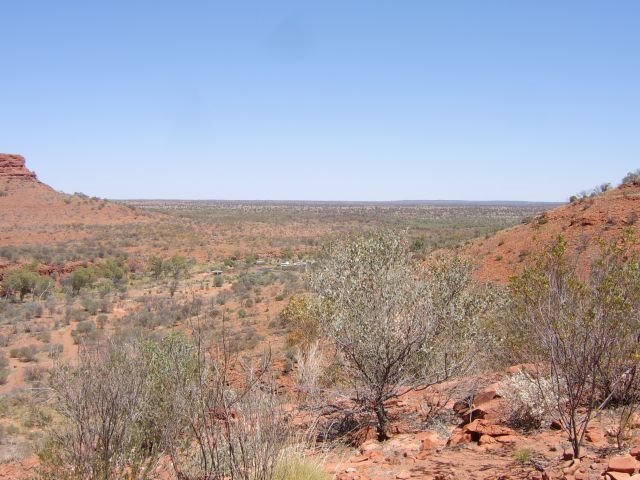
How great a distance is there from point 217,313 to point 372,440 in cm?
1532

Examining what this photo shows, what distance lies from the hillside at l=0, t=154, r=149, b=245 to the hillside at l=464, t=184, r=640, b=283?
38.6 metres

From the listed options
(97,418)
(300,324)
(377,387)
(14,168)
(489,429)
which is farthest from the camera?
(14,168)

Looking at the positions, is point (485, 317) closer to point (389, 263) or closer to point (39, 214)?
point (389, 263)

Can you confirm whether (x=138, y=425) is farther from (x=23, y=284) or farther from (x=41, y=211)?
(x=41, y=211)

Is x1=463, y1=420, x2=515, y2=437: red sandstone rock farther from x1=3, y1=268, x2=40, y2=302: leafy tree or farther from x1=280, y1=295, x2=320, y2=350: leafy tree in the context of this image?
x1=3, y1=268, x2=40, y2=302: leafy tree

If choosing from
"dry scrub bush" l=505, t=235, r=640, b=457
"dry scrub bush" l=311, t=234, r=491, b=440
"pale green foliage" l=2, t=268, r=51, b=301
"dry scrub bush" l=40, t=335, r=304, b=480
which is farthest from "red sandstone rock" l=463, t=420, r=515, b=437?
"pale green foliage" l=2, t=268, r=51, b=301

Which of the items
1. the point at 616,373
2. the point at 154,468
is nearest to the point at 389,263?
the point at 616,373

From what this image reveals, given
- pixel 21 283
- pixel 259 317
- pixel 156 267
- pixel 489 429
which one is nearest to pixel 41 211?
pixel 156 267

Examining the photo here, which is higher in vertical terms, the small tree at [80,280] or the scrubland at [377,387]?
the scrubland at [377,387]

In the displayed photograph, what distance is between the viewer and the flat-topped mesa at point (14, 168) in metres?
72.1

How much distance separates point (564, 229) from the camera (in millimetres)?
22844

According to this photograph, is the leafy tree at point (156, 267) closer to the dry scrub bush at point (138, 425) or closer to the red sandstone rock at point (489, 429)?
the dry scrub bush at point (138, 425)

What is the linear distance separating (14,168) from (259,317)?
2610 inches

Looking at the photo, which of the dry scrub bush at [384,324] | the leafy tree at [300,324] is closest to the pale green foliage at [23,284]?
the leafy tree at [300,324]
